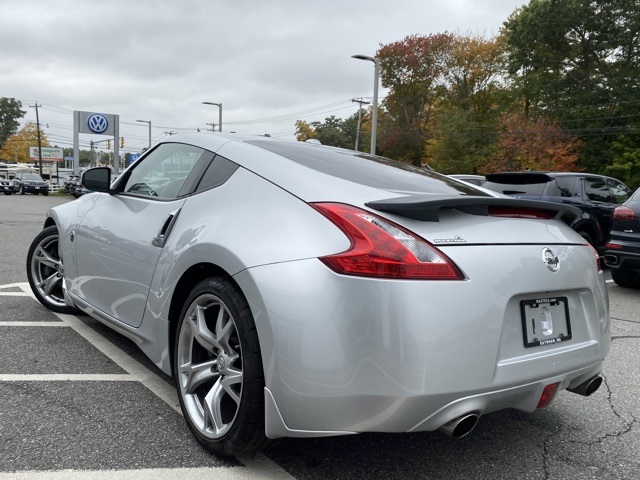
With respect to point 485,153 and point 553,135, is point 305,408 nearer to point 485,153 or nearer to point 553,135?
point 553,135

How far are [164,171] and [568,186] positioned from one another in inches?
292

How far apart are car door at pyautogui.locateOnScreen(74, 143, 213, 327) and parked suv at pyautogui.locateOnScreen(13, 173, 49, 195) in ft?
138

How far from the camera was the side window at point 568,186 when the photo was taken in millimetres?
8594

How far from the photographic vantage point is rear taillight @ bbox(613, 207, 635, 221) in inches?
261

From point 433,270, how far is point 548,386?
2.54 ft

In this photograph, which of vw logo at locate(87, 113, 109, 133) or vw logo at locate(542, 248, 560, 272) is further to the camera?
vw logo at locate(87, 113, 109, 133)

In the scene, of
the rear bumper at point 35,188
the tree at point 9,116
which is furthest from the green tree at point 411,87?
the tree at point 9,116

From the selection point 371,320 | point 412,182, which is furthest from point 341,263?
point 412,182

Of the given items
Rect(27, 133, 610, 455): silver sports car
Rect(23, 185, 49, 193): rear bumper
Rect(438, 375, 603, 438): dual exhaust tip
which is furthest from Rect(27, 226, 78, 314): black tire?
Rect(23, 185, 49, 193): rear bumper

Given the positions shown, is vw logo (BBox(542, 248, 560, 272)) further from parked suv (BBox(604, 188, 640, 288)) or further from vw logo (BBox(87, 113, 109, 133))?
vw logo (BBox(87, 113, 109, 133))

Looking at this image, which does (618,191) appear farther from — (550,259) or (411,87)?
(411,87)

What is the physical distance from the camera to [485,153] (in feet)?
130

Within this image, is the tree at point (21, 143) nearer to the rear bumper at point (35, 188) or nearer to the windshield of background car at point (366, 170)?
the rear bumper at point (35, 188)

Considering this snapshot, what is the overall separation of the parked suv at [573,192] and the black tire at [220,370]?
7107 mm
